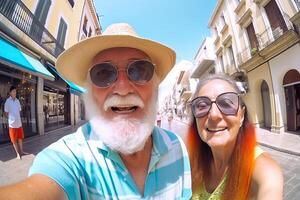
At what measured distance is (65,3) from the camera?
1448 centimetres

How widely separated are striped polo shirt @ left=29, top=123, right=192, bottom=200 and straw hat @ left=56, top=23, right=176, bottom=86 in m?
0.43

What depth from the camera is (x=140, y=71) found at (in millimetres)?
1507

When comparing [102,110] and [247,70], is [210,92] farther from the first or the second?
[247,70]

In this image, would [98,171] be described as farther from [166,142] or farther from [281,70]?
[281,70]

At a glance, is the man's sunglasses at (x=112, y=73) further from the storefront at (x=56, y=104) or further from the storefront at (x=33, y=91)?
the storefront at (x=56, y=104)

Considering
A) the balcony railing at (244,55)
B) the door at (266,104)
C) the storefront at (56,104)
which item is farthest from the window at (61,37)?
the door at (266,104)

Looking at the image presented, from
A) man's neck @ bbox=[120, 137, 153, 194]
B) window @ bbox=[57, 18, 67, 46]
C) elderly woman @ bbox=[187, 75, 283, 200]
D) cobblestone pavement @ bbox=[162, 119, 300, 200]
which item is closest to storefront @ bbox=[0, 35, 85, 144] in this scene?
window @ bbox=[57, 18, 67, 46]

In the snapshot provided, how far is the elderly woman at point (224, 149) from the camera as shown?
5.43 ft

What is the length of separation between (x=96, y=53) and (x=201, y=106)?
1010 mm

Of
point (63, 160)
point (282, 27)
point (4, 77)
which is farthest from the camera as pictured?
point (282, 27)

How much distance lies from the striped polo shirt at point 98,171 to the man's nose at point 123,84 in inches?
12.2

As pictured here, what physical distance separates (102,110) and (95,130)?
0.47ft

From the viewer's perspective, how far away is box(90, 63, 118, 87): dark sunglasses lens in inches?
57.5

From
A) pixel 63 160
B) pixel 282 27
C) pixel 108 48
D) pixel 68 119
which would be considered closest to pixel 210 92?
pixel 108 48
